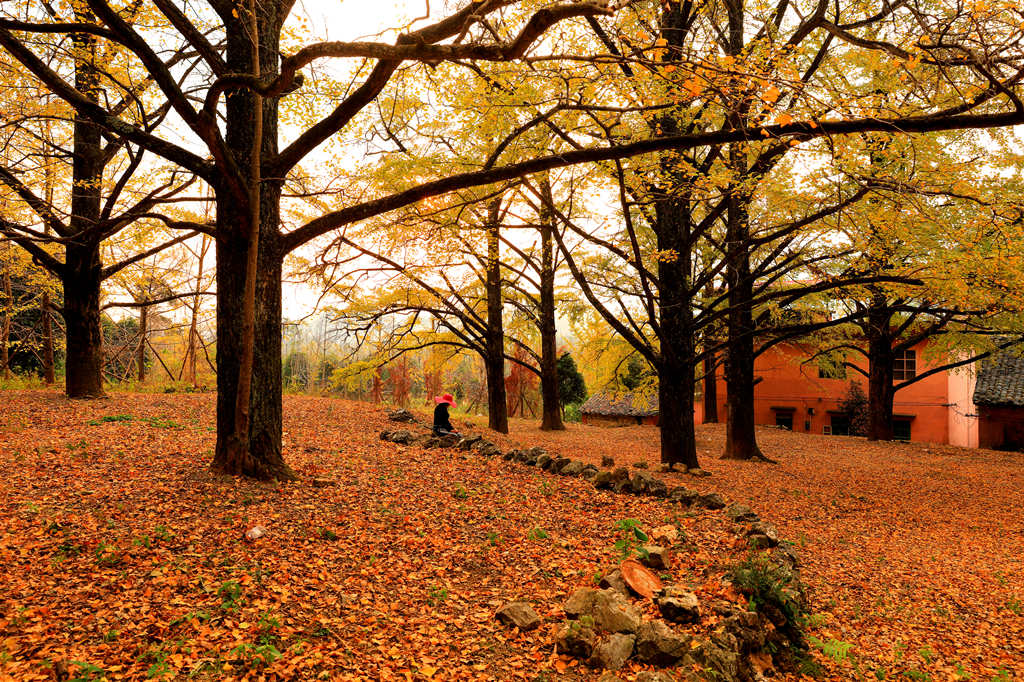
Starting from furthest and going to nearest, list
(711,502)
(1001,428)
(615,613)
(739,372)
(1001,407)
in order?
1. (1001,428)
2. (1001,407)
3. (739,372)
4. (711,502)
5. (615,613)

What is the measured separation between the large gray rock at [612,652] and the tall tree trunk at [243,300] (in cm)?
438

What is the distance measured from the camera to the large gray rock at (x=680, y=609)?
420cm

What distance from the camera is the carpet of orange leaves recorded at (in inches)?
136

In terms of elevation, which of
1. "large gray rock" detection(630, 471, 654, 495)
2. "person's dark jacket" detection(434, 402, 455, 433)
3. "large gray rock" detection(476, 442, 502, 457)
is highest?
"person's dark jacket" detection(434, 402, 455, 433)

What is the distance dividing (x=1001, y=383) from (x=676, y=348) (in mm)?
21978

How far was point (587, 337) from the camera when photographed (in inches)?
654

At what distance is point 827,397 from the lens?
27562 millimetres

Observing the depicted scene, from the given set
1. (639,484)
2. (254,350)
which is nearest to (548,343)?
(639,484)

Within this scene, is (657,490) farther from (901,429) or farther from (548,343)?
(901,429)

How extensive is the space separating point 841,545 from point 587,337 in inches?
407

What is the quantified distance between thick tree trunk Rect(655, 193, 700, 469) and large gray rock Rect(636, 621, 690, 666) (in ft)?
21.5

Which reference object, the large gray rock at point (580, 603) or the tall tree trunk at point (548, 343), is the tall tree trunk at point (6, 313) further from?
the large gray rock at point (580, 603)

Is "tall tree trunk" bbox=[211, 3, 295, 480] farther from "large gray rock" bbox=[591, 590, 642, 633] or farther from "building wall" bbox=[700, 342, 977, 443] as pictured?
"building wall" bbox=[700, 342, 977, 443]

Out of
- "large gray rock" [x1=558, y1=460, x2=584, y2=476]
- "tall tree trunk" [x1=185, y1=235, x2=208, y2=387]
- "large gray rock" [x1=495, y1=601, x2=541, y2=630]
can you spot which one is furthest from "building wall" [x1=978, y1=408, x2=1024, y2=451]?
"tall tree trunk" [x1=185, y1=235, x2=208, y2=387]
